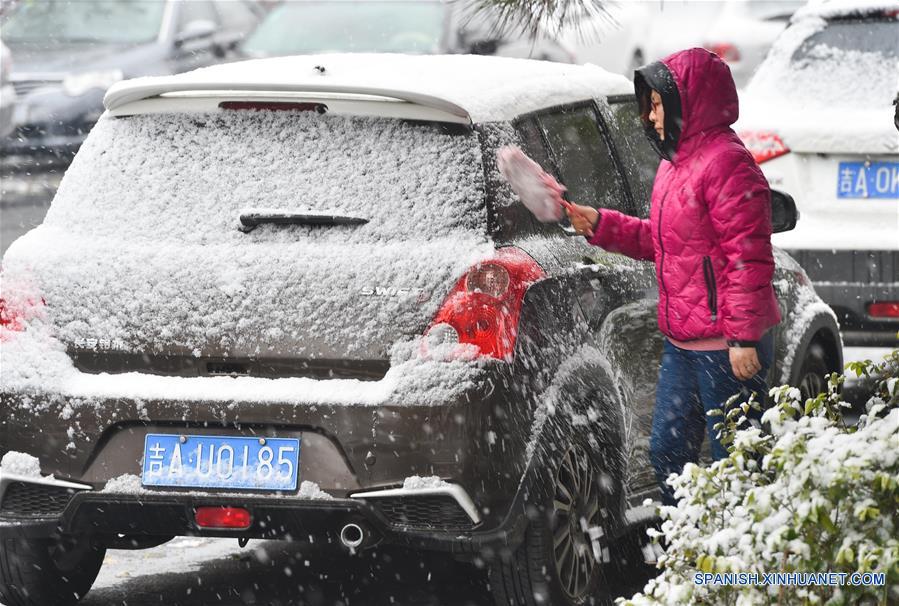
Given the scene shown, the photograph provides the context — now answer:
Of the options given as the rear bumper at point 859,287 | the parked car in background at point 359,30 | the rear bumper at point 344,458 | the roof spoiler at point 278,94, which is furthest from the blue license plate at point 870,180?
the parked car in background at point 359,30

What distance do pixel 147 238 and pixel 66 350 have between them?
408 mm

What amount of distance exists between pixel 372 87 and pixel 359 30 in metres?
13.3

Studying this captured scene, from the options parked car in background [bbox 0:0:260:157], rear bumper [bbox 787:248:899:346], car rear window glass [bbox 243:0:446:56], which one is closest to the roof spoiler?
rear bumper [bbox 787:248:899:346]

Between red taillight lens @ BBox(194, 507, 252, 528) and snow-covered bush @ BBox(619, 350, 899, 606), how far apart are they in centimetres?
134

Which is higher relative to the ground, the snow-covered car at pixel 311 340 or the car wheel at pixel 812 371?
the snow-covered car at pixel 311 340

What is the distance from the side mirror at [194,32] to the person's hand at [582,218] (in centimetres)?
1310

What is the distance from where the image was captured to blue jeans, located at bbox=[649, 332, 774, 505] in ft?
18.2

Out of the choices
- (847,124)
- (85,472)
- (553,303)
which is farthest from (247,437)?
(847,124)

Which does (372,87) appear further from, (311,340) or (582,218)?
(582,218)

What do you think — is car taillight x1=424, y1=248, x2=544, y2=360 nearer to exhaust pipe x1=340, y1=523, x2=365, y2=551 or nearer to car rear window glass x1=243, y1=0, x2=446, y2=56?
exhaust pipe x1=340, y1=523, x2=365, y2=551

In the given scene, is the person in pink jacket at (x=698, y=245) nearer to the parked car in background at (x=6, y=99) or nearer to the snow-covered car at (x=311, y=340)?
the snow-covered car at (x=311, y=340)

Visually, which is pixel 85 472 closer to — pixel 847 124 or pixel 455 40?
pixel 847 124

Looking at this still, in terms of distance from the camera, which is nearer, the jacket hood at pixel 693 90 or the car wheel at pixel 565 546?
the car wheel at pixel 565 546

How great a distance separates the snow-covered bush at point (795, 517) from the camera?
361 centimetres
